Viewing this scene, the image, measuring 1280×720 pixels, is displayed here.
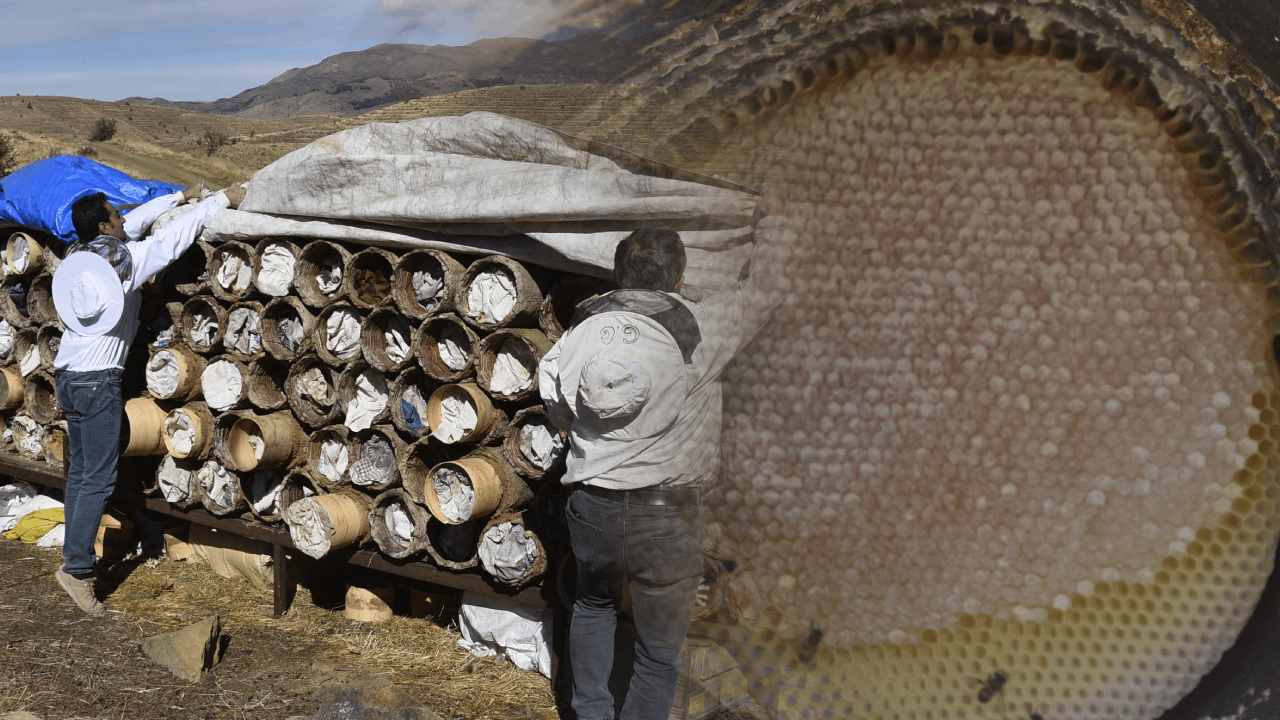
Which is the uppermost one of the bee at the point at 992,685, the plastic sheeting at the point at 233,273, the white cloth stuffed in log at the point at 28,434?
the plastic sheeting at the point at 233,273

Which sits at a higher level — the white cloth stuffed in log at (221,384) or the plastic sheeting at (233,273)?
the plastic sheeting at (233,273)

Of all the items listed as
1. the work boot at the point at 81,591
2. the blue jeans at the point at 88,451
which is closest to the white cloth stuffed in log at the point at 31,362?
the blue jeans at the point at 88,451

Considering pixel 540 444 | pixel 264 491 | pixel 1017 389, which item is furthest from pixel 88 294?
pixel 1017 389

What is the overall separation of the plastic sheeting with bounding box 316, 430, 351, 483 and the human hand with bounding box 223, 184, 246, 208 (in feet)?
3.30

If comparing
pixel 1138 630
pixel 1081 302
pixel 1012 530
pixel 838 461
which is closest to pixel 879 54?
pixel 1081 302

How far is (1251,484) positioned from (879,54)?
0.92 metres

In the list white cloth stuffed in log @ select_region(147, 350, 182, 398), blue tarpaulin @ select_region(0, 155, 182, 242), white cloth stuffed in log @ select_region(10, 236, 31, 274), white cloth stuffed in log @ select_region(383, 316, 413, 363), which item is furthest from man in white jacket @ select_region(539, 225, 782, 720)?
white cloth stuffed in log @ select_region(10, 236, 31, 274)

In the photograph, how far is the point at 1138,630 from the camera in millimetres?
1380

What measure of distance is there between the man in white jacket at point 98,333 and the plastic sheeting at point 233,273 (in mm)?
177

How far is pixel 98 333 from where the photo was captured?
3162 millimetres

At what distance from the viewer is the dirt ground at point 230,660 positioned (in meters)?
2.64

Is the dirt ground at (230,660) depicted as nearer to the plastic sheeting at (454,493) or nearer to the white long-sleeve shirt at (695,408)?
the plastic sheeting at (454,493)

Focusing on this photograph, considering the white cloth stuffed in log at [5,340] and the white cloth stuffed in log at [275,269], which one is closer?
the white cloth stuffed in log at [275,269]

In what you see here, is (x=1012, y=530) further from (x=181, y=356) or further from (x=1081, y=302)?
(x=181, y=356)
